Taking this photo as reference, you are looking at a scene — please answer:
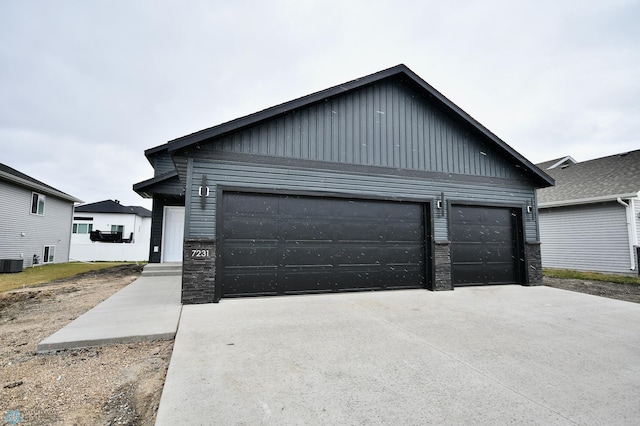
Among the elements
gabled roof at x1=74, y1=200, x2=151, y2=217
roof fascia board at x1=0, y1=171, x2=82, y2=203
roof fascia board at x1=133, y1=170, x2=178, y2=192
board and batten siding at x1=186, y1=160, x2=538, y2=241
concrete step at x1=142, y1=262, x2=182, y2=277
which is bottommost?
concrete step at x1=142, y1=262, x2=182, y2=277

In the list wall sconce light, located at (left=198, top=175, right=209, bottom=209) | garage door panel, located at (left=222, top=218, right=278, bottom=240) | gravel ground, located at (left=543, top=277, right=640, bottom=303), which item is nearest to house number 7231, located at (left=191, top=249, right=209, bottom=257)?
garage door panel, located at (left=222, top=218, right=278, bottom=240)

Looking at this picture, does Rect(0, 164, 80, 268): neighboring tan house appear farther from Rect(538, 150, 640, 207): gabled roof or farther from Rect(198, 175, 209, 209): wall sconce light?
Rect(538, 150, 640, 207): gabled roof

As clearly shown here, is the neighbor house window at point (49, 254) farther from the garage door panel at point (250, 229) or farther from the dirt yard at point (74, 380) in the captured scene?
the garage door panel at point (250, 229)

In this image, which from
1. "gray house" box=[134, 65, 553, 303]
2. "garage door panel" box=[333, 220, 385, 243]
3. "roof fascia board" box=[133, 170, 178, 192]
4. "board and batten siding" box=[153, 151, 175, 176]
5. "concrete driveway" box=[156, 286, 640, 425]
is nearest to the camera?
"concrete driveway" box=[156, 286, 640, 425]

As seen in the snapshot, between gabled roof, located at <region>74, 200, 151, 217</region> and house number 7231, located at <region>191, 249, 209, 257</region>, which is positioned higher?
gabled roof, located at <region>74, 200, 151, 217</region>

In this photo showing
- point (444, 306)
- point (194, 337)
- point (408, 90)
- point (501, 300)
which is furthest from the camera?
point (408, 90)

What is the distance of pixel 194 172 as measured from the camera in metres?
6.04

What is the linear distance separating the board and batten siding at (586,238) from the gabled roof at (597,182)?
0.49m

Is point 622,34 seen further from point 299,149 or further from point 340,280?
point 340,280

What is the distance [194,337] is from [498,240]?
27.4ft

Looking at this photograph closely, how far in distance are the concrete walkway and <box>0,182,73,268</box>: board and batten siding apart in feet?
32.4

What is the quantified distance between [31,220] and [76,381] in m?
15.5

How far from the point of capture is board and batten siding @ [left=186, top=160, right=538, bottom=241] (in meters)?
6.02

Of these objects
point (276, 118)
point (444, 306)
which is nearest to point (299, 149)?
point (276, 118)
